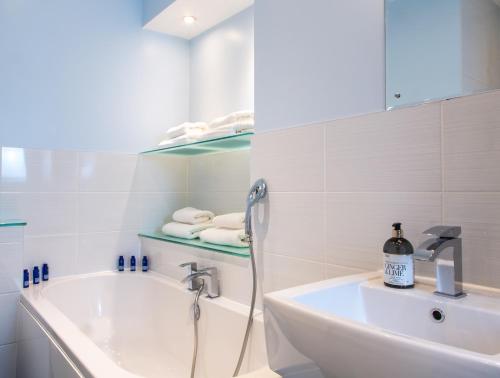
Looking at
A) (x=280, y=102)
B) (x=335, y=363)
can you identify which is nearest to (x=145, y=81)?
(x=280, y=102)

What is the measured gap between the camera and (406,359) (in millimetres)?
513

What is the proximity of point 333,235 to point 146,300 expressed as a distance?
1307 millimetres

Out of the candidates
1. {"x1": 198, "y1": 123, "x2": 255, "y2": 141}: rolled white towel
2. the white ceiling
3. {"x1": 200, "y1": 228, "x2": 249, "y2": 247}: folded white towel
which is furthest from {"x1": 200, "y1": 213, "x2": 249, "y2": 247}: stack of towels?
the white ceiling

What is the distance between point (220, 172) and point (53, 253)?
1.00 m

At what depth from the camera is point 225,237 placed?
66.2 inches

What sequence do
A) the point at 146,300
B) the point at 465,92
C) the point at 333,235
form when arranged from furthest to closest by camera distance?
the point at 146,300
the point at 333,235
the point at 465,92

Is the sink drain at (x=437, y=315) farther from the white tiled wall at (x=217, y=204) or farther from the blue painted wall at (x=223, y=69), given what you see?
the blue painted wall at (x=223, y=69)

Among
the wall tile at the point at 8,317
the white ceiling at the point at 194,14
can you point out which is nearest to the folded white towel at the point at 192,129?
the white ceiling at the point at 194,14

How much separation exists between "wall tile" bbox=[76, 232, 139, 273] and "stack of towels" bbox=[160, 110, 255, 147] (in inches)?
24.5

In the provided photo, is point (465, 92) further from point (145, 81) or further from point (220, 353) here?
point (145, 81)

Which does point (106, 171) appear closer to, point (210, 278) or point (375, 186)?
point (210, 278)

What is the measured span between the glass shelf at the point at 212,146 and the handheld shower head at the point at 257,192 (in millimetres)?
217

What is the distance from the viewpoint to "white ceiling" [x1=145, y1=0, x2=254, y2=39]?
210 centimetres

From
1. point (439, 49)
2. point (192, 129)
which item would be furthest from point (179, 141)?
point (439, 49)
